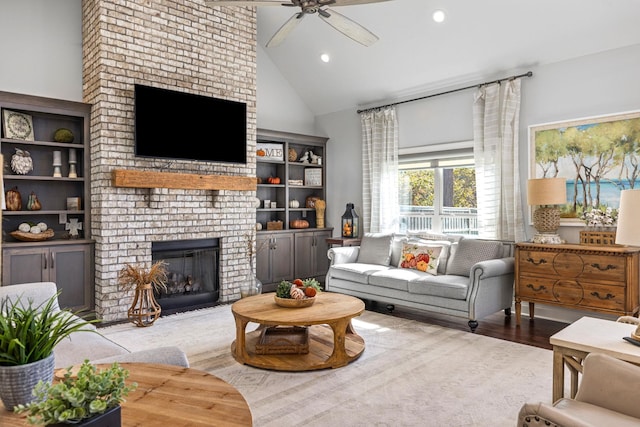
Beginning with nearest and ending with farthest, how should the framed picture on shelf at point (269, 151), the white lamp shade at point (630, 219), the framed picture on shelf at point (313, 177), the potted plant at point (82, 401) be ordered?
1. the potted plant at point (82, 401)
2. the white lamp shade at point (630, 219)
3. the framed picture on shelf at point (269, 151)
4. the framed picture on shelf at point (313, 177)

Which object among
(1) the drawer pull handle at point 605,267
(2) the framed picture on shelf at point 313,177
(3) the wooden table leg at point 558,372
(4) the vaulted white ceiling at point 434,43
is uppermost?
(4) the vaulted white ceiling at point 434,43

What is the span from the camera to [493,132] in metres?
5.18

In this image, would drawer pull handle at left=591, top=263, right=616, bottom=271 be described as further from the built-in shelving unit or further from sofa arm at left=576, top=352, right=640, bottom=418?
the built-in shelving unit

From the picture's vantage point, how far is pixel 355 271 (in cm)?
529

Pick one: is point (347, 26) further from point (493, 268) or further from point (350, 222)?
point (350, 222)

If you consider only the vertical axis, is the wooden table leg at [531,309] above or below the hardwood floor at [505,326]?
above

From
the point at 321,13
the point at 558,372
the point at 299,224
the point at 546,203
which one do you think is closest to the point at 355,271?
the point at 299,224

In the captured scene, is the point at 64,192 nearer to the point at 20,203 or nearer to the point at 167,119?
the point at 20,203

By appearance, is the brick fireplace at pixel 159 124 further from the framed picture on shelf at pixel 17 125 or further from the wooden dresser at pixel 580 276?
the wooden dresser at pixel 580 276

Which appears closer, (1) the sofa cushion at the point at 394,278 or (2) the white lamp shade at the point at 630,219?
(2) the white lamp shade at the point at 630,219

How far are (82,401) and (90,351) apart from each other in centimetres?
164

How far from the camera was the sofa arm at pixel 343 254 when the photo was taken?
5.71 meters

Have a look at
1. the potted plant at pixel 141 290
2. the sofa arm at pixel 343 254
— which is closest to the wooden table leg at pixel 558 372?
the sofa arm at pixel 343 254

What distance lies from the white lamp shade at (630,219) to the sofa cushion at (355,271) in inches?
127
